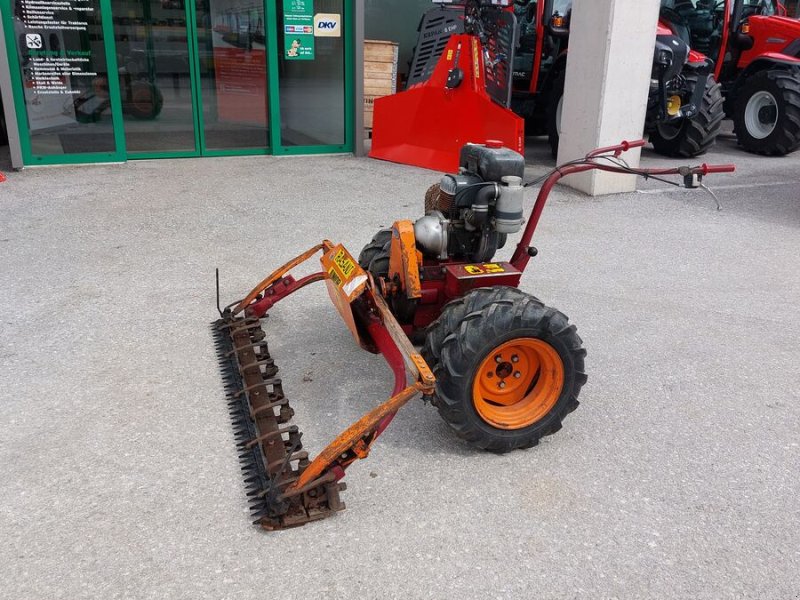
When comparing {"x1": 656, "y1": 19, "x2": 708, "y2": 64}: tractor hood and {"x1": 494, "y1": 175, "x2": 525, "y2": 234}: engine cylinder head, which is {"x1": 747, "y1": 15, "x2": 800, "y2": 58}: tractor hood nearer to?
{"x1": 656, "y1": 19, "x2": 708, "y2": 64}: tractor hood

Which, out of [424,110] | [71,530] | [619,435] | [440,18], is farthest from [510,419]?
[440,18]

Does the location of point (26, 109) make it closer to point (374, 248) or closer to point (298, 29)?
point (298, 29)

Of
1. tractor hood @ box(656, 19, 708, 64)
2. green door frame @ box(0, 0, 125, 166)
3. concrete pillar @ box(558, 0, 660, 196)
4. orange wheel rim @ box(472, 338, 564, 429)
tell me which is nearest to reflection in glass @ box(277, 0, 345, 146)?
green door frame @ box(0, 0, 125, 166)

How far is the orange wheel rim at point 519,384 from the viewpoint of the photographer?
315cm

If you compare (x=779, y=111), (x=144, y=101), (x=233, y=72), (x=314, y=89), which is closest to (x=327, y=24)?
(x=314, y=89)

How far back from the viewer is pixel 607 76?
7.48 m

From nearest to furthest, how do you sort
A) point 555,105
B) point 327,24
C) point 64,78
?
point 64,78 < point 327,24 < point 555,105

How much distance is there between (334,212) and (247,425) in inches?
156

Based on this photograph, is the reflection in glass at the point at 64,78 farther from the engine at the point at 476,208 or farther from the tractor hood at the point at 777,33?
the tractor hood at the point at 777,33

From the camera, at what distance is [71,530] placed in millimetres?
2621

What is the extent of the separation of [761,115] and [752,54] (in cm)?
100

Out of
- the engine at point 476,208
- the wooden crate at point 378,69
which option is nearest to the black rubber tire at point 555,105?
the wooden crate at point 378,69

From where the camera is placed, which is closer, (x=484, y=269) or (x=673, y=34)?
(x=484, y=269)

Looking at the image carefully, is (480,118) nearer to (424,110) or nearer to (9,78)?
(424,110)
